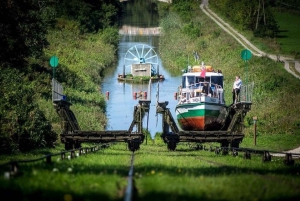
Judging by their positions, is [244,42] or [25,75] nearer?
[25,75]

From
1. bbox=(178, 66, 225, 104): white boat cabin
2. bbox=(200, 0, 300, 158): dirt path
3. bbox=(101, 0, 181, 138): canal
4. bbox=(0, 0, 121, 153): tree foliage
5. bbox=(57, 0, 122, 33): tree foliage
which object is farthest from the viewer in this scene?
bbox=(57, 0, 122, 33): tree foliage

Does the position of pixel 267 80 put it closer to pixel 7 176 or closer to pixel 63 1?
pixel 7 176

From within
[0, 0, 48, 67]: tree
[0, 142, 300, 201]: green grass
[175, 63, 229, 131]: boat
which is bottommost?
[0, 142, 300, 201]: green grass

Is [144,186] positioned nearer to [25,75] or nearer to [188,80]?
[188,80]

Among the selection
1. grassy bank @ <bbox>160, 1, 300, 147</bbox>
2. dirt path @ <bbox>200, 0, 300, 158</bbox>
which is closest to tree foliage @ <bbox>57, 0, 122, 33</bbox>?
grassy bank @ <bbox>160, 1, 300, 147</bbox>

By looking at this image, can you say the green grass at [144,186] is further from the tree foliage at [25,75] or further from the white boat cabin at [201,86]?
the white boat cabin at [201,86]

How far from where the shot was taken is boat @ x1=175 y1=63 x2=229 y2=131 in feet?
125

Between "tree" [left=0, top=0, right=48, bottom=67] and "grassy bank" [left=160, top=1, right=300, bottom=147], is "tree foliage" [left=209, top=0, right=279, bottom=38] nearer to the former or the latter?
"grassy bank" [left=160, top=1, right=300, bottom=147]

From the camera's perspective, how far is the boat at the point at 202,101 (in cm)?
3800

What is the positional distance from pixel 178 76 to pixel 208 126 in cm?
4108

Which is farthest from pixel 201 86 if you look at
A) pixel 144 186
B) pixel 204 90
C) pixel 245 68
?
pixel 144 186

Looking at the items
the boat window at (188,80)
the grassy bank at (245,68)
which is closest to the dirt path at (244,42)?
the grassy bank at (245,68)

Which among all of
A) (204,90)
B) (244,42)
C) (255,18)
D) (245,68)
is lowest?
(204,90)

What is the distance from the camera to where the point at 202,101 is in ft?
124
